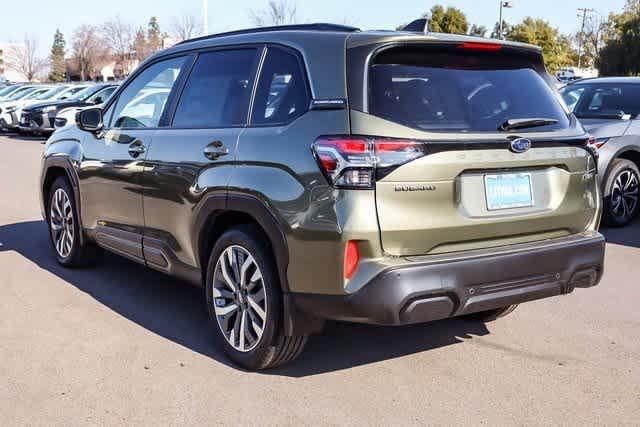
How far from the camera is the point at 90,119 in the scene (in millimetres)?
5887

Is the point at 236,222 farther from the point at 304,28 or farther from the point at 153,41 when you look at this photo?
the point at 153,41

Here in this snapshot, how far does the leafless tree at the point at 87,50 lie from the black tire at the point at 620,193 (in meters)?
72.3

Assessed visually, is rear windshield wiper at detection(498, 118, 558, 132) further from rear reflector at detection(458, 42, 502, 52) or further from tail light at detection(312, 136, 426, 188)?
tail light at detection(312, 136, 426, 188)

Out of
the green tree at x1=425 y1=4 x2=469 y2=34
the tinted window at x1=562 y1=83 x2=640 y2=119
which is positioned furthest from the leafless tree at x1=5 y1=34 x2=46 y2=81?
the tinted window at x1=562 y1=83 x2=640 y2=119

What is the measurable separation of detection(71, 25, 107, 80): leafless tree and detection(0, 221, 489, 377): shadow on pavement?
7320 cm

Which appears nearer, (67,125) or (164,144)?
(164,144)

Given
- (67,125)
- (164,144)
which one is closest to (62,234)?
(67,125)

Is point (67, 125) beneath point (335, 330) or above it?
above

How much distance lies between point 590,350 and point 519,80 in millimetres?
1667

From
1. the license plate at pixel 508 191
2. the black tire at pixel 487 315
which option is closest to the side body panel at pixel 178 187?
the license plate at pixel 508 191

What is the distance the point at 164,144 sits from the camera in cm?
501

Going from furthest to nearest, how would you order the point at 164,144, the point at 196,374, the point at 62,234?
1. the point at 62,234
2. the point at 164,144
3. the point at 196,374

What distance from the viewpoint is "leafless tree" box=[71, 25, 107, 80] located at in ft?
252

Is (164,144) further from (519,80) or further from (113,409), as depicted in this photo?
(519,80)
